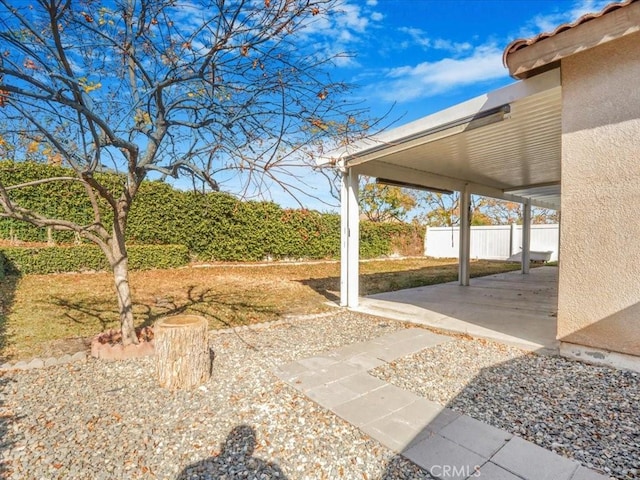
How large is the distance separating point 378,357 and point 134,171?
374 cm

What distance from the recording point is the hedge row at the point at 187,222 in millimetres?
11188

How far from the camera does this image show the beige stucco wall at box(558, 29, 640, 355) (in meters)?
3.54

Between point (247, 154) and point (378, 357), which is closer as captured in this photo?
point (247, 154)

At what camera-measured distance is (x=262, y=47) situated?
3.27 meters

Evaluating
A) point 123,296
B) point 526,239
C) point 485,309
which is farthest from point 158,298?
point 526,239

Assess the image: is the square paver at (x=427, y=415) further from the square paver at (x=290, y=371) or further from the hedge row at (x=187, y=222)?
the hedge row at (x=187, y=222)

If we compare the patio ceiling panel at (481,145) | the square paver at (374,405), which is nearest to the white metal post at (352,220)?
the patio ceiling panel at (481,145)

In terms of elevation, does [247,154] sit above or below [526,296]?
above

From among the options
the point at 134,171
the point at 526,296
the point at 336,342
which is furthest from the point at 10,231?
the point at 526,296

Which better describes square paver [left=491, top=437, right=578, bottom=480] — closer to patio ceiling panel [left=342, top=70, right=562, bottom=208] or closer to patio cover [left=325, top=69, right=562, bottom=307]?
patio cover [left=325, top=69, right=562, bottom=307]

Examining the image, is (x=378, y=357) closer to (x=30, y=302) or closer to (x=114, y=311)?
(x=114, y=311)

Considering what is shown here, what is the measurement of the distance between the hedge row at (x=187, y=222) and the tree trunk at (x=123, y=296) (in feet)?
18.1

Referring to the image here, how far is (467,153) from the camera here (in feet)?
22.8

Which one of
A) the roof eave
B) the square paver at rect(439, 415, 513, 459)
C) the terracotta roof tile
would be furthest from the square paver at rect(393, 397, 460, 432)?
Answer: the terracotta roof tile
